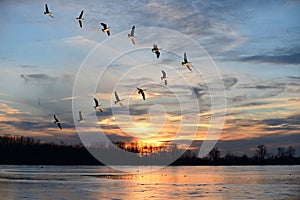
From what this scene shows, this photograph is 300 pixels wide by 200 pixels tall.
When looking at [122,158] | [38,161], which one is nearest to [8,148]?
[38,161]

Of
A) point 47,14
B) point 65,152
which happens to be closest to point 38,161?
point 65,152

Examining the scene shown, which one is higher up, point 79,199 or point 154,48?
point 154,48

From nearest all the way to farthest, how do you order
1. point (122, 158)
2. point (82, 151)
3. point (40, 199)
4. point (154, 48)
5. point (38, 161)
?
point (40, 199) → point (154, 48) → point (38, 161) → point (82, 151) → point (122, 158)

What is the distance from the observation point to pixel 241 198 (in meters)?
21.9

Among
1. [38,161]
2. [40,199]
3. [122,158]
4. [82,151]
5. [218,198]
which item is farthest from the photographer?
[122,158]

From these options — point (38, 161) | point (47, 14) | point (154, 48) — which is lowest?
point (38, 161)

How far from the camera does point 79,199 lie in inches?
839

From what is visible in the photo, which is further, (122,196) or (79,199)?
(122,196)

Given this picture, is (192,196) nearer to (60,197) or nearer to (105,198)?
(105,198)

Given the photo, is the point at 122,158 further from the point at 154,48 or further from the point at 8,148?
the point at 154,48

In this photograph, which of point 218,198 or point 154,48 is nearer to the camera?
point 218,198

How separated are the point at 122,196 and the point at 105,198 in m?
1.21

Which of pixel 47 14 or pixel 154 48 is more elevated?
pixel 47 14

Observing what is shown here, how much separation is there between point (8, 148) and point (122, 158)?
35.5 metres
